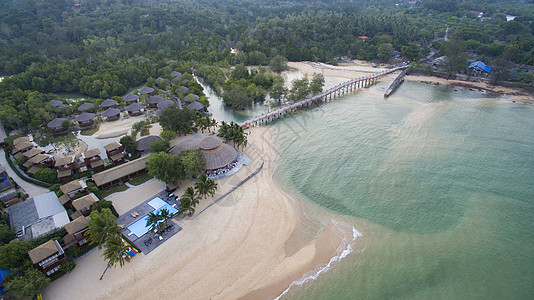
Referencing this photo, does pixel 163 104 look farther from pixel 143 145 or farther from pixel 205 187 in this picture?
pixel 205 187

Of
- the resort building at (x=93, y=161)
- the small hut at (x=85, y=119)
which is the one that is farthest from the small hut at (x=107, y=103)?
the resort building at (x=93, y=161)

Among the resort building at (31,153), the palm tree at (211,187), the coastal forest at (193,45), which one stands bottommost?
the palm tree at (211,187)

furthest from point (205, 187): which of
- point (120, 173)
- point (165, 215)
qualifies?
point (120, 173)

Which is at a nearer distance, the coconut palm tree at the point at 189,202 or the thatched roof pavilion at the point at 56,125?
the coconut palm tree at the point at 189,202

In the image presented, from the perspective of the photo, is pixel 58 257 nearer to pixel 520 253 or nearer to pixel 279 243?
pixel 279 243

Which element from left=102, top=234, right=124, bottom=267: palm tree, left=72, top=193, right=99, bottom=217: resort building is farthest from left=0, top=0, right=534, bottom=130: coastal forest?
left=102, top=234, right=124, bottom=267: palm tree

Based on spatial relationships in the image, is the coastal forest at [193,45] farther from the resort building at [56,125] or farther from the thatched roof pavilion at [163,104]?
the thatched roof pavilion at [163,104]
